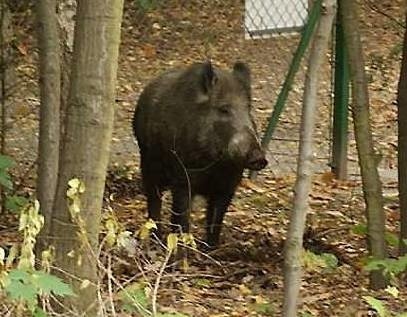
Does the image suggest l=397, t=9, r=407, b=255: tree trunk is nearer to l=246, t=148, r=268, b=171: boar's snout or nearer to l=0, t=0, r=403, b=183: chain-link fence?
l=246, t=148, r=268, b=171: boar's snout

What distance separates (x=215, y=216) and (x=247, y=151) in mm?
683

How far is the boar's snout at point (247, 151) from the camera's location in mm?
7614

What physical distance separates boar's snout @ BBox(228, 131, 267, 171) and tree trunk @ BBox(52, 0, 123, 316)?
3.03 meters

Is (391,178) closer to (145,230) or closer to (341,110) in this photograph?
(341,110)

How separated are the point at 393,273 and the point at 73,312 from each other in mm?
2044

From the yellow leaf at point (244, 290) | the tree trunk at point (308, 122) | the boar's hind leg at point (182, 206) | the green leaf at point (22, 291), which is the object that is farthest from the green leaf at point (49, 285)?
the boar's hind leg at point (182, 206)

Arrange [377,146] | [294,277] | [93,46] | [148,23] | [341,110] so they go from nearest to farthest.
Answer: [93,46] → [294,277] → [341,110] → [377,146] → [148,23]

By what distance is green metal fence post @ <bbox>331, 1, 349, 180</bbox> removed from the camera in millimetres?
10117

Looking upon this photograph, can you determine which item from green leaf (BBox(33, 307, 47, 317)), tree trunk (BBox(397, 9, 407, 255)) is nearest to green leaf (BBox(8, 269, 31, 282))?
green leaf (BBox(33, 307, 47, 317))

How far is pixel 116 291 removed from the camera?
16.9ft

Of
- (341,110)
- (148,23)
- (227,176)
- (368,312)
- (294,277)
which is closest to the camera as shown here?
(294,277)

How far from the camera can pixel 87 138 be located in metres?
4.59

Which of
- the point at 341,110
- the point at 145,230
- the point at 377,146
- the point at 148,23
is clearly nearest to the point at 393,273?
the point at 145,230

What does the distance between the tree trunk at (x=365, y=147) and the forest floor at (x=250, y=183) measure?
28 centimetres
